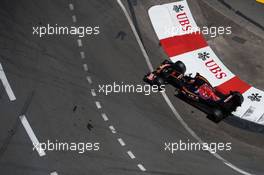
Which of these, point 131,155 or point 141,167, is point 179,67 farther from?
point 141,167

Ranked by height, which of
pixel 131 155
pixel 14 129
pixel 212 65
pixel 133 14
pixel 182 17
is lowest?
pixel 131 155

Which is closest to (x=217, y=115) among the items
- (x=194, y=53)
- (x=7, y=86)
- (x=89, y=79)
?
(x=194, y=53)

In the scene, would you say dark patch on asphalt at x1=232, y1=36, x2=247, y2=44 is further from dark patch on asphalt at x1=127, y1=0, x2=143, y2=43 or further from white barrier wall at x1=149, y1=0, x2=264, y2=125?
dark patch on asphalt at x1=127, y1=0, x2=143, y2=43

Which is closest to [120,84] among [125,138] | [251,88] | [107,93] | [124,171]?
[107,93]

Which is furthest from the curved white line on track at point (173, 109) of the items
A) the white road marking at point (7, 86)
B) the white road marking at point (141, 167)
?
the white road marking at point (7, 86)

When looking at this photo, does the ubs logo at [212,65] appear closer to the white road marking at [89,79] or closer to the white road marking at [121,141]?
the white road marking at [89,79]

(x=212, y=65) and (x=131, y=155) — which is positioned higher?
(x=212, y=65)

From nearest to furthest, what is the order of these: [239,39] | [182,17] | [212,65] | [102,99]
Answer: [102,99] → [212,65] → [239,39] → [182,17]

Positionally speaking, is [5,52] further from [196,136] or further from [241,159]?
[241,159]

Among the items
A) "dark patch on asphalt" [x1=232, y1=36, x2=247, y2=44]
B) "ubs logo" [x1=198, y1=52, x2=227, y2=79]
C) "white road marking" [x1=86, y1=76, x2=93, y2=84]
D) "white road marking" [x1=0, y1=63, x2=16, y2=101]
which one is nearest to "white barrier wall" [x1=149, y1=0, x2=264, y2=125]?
"ubs logo" [x1=198, y1=52, x2=227, y2=79]
